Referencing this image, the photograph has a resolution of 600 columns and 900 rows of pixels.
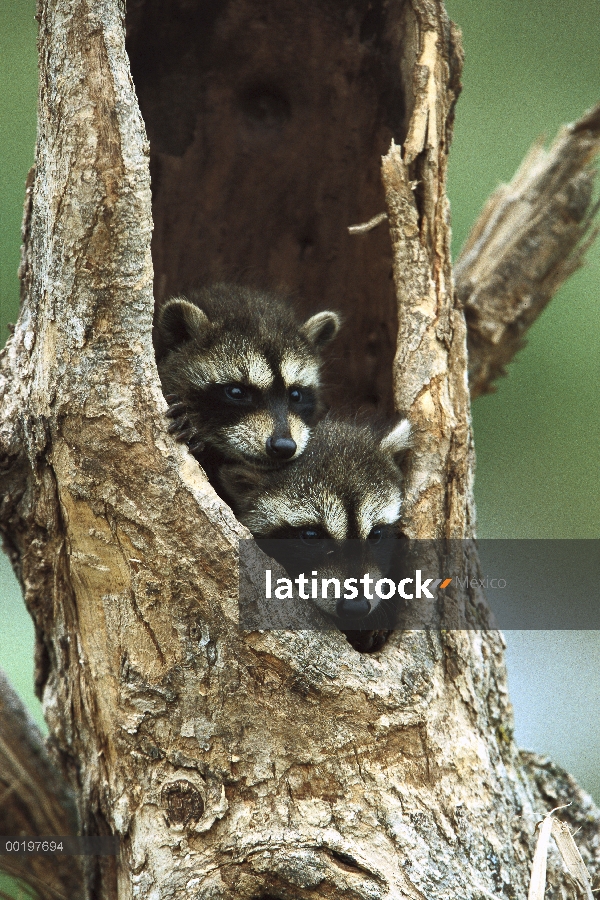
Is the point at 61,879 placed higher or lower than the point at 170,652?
lower

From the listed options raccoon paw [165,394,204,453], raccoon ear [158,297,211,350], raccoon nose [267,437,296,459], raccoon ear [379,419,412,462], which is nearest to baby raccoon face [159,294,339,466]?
raccoon ear [158,297,211,350]

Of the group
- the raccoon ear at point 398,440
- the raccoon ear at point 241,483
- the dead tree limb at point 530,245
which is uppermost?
the dead tree limb at point 530,245

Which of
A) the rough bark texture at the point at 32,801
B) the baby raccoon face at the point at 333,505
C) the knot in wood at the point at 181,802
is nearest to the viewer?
the knot in wood at the point at 181,802

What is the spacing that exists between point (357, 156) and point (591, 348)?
3237mm

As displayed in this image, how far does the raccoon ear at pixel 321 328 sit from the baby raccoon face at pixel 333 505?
816mm

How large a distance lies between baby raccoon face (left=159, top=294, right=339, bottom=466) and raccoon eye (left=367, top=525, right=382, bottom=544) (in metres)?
0.54

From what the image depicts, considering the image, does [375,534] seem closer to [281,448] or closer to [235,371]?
[281,448]

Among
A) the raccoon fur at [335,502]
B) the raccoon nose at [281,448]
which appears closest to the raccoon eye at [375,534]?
the raccoon fur at [335,502]

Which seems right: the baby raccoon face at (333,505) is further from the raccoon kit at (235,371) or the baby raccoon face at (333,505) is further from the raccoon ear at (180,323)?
the raccoon ear at (180,323)

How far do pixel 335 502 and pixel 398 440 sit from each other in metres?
0.40

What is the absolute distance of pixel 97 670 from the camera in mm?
3721

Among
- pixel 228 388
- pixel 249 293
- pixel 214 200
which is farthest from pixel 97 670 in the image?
pixel 214 200

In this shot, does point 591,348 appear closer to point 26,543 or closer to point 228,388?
point 228,388

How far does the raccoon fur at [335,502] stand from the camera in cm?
415
